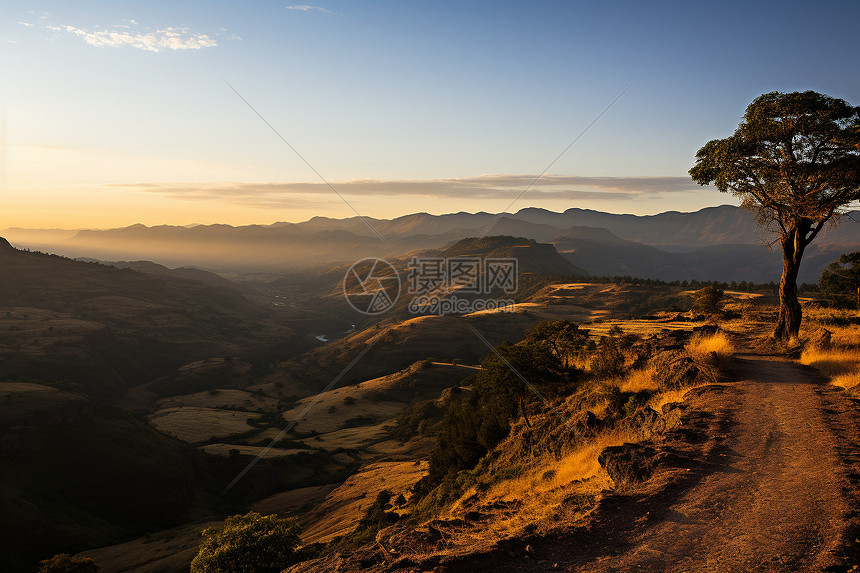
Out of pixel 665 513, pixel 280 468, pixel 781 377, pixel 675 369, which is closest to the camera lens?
pixel 665 513

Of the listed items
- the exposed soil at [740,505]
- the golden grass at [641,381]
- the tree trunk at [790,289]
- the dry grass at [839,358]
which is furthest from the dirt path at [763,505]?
the tree trunk at [790,289]

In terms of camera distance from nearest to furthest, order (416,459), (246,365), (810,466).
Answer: (810,466), (416,459), (246,365)

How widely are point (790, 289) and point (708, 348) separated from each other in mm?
7064

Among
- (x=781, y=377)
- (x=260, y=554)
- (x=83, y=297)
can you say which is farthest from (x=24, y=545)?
(x=83, y=297)

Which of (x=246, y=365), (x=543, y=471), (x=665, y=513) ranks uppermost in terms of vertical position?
(x=665, y=513)

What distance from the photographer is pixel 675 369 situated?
16.5 metres

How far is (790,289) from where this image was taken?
68.2 feet

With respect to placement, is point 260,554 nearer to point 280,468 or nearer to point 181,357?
A: point 280,468

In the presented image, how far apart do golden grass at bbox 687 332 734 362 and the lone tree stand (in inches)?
158

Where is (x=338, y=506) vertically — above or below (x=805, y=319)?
below

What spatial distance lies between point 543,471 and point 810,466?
6780 millimetres

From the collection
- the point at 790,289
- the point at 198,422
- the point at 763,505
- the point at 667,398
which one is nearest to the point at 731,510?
the point at 763,505

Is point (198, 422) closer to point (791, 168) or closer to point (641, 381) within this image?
point (641, 381)

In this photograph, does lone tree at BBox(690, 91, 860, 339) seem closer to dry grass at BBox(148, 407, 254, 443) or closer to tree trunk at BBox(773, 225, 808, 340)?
tree trunk at BBox(773, 225, 808, 340)
